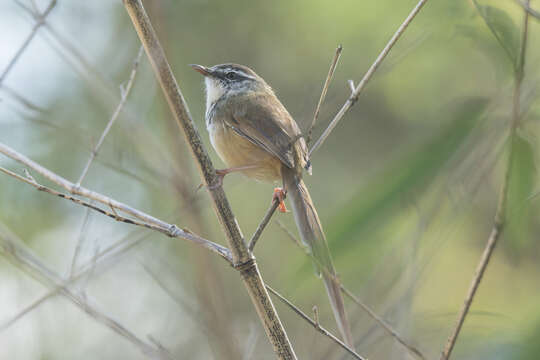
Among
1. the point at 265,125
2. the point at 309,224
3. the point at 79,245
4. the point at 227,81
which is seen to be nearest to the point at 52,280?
the point at 79,245

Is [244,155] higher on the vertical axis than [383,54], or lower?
lower

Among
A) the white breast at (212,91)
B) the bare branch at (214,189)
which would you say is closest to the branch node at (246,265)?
the bare branch at (214,189)

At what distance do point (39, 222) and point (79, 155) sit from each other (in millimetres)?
960

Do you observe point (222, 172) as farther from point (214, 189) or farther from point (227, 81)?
point (227, 81)

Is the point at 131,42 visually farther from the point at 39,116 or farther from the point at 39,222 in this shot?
the point at 39,116

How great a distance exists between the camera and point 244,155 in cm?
419

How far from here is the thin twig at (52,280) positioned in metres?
2.95

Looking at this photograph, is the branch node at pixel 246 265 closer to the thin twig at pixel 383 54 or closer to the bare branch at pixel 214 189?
the bare branch at pixel 214 189

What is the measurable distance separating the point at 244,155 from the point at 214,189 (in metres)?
1.71

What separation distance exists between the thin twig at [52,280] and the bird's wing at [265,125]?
1.61 metres

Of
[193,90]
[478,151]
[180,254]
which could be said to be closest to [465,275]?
[180,254]

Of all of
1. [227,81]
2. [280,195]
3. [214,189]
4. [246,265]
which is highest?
[227,81]

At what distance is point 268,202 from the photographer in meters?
7.19

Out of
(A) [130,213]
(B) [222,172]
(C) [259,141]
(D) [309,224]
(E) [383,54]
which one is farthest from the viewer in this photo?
(C) [259,141]
